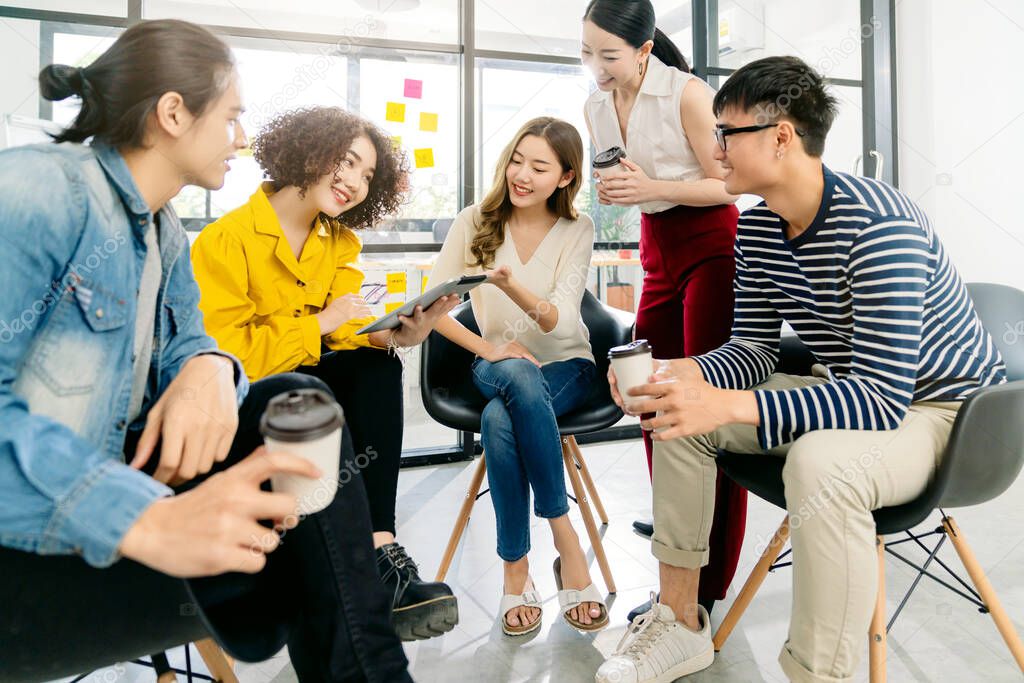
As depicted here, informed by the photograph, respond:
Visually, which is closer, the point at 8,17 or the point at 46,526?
the point at 46,526

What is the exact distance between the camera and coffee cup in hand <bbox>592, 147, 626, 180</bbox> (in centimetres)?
165

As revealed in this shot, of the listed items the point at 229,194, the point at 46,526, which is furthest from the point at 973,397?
the point at 229,194

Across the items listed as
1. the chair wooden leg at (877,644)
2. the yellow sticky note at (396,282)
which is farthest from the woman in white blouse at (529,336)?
the yellow sticky note at (396,282)

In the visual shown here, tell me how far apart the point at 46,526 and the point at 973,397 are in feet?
4.27

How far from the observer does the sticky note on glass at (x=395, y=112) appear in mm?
2953

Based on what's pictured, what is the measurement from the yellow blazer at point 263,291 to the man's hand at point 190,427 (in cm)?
52

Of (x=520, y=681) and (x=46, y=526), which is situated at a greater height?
(x=46, y=526)

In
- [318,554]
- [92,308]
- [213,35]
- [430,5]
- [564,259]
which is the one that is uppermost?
[430,5]

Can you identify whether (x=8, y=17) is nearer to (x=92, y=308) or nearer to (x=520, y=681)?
(x=92, y=308)

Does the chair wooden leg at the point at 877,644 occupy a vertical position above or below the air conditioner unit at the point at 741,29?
below

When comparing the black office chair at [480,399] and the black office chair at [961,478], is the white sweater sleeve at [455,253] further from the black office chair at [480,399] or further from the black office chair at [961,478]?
the black office chair at [961,478]

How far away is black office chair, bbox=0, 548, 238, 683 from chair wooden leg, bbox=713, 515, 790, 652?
112 centimetres

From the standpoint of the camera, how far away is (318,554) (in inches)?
33.1

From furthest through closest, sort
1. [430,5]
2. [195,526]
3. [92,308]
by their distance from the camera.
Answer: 1. [430,5]
2. [92,308]
3. [195,526]
